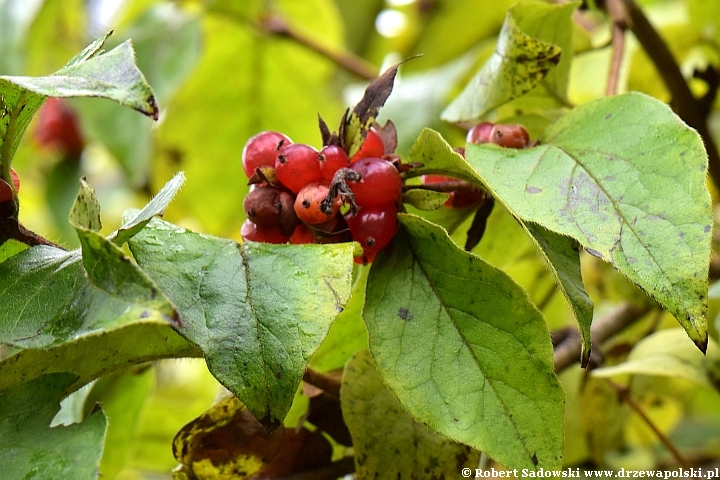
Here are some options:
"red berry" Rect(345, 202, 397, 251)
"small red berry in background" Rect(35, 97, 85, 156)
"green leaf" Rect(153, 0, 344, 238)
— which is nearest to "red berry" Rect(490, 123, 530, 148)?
"red berry" Rect(345, 202, 397, 251)

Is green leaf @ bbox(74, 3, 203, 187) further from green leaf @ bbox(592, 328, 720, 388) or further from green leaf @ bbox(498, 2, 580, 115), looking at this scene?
green leaf @ bbox(592, 328, 720, 388)

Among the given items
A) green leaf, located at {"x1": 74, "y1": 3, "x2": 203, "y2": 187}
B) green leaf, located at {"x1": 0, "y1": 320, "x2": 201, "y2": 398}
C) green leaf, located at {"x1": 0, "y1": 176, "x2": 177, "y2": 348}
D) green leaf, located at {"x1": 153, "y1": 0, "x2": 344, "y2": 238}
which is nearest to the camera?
green leaf, located at {"x1": 0, "y1": 176, "x2": 177, "y2": 348}

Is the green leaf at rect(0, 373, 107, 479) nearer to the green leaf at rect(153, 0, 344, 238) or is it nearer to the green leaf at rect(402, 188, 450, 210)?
the green leaf at rect(402, 188, 450, 210)

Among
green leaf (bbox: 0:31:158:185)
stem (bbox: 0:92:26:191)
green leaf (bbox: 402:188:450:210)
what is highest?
green leaf (bbox: 0:31:158:185)

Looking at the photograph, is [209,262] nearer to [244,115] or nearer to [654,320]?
[654,320]

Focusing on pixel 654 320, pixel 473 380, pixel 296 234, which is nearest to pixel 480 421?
pixel 473 380

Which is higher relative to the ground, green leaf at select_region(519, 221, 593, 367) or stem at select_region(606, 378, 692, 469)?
green leaf at select_region(519, 221, 593, 367)

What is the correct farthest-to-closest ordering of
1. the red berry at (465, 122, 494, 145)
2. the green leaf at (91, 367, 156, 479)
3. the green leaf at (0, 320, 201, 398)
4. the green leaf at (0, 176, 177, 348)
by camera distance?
the green leaf at (91, 367, 156, 479) < the red berry at (465, 122, 494, 145) < the green leaf at (0, 320, 201, 398) < the green leaf at (0, 176, 177, 348)

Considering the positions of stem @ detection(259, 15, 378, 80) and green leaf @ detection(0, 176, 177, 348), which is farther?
stem @ detection(259, 15, 378, 80)

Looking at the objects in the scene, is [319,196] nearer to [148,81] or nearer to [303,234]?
[303,234]
